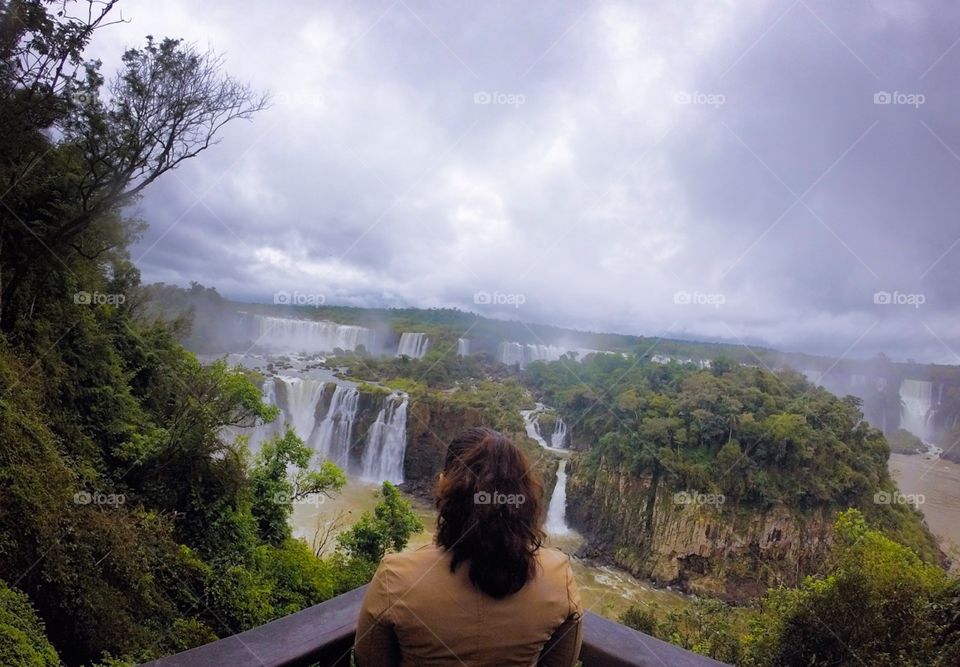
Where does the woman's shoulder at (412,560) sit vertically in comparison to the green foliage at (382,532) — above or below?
above

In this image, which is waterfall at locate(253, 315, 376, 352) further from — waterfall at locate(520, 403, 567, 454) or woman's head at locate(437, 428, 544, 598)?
woman's head at locate(437, 428, 544, 598)

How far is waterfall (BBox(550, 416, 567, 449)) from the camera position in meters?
33.1

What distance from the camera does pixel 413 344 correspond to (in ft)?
153

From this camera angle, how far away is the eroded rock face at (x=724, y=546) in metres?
23.2

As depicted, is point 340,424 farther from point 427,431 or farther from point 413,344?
point 413,344

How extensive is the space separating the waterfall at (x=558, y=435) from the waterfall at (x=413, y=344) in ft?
52.4

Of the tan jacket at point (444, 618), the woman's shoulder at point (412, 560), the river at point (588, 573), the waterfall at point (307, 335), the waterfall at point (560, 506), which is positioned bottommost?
the river at point (588, 573)

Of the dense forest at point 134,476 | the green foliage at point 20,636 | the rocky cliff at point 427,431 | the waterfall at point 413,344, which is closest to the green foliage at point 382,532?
the dense forest at point 134,476

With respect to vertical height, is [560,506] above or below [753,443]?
below

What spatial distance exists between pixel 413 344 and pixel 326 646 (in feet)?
150

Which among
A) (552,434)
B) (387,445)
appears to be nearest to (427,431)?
(387,445)

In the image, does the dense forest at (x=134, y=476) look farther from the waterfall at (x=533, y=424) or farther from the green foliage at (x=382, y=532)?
the waterfall at (x=533, y=424)

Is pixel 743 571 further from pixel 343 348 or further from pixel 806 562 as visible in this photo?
pixel 343 348

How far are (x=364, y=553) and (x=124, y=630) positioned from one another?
19.3ft
